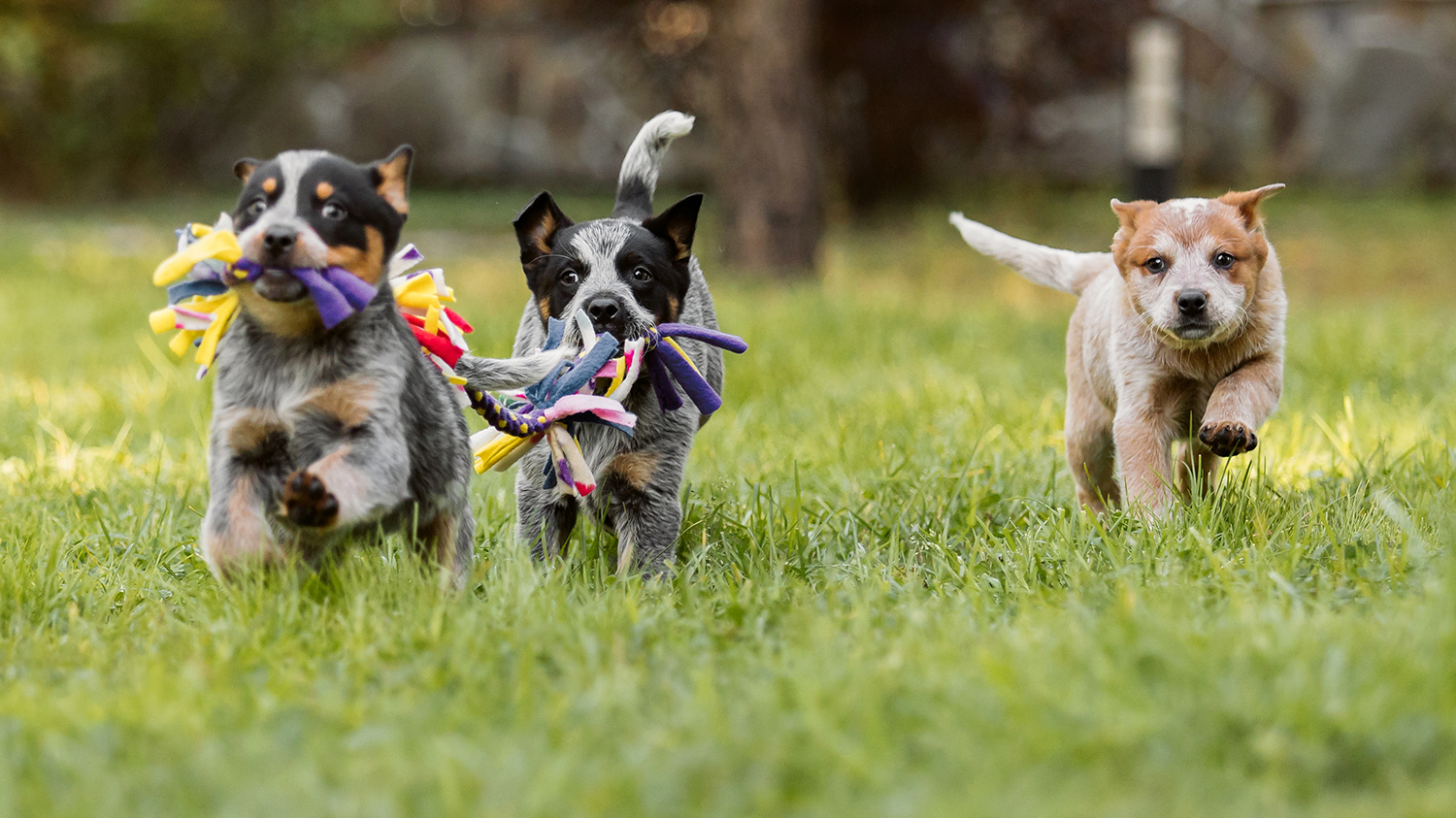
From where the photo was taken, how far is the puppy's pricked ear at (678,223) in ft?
10.9

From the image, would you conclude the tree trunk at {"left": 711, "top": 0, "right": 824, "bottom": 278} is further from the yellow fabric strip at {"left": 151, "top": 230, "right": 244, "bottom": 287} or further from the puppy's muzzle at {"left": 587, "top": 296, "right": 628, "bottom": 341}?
the yellow fabric strip at {"left": 151, "top": 230, "right": 244, "bottom": 287}

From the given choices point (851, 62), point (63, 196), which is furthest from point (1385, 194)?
point (63, 196)

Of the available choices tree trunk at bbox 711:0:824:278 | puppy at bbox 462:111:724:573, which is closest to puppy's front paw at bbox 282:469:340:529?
puppy at bbox 462:111:724:573

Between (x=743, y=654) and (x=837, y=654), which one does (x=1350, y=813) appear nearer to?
(x=837, y=654)

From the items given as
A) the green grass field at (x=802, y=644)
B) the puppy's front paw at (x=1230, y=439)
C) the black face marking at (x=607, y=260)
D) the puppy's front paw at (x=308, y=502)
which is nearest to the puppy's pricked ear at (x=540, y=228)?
the black face marking at (x=607, y=260)

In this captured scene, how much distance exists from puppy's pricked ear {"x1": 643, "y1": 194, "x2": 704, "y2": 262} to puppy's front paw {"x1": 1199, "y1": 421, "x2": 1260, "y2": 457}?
130cm

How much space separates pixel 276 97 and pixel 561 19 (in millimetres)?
4619

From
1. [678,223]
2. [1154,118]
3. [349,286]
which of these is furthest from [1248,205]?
[1154,118]

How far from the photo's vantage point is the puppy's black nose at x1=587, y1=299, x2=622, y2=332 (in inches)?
124

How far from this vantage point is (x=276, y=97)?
17234 millimetres

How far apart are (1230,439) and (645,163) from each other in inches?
66.4

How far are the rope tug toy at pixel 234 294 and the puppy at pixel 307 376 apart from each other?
29 millimetres

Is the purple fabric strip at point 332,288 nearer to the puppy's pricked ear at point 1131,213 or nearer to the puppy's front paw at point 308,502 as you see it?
the puppy's front paw at point 308,502

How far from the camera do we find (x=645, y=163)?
3.76 metres
